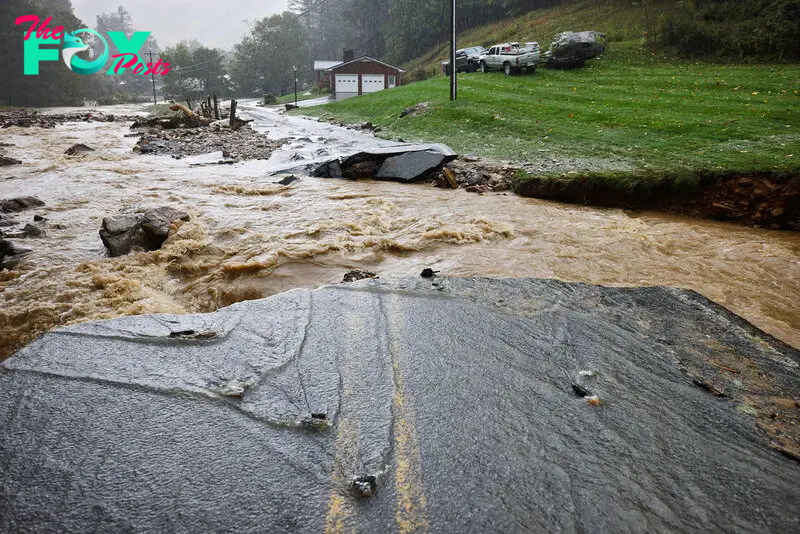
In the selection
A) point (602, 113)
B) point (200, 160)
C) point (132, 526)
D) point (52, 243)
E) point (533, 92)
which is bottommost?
point (132, 526)

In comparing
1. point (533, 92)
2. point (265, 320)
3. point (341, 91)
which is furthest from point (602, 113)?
point (341, 91)

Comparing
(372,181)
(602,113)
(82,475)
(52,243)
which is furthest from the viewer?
(602,113)

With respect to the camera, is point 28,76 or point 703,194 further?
point 28,76

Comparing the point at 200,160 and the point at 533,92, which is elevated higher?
the point at 533,92

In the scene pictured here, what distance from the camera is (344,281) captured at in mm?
5043

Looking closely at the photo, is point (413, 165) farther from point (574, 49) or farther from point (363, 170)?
point (574, 49)

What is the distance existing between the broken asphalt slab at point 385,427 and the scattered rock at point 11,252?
10.0 ft

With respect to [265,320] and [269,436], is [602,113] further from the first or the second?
[269,436]

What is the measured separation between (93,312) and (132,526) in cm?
325

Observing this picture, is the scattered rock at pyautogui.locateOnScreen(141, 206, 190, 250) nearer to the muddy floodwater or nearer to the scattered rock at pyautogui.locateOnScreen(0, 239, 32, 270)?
the muddy floodwater

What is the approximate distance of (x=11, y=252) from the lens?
5.91 metres

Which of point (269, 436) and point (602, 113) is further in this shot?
point (602, 113)

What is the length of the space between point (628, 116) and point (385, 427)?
44.6 feet

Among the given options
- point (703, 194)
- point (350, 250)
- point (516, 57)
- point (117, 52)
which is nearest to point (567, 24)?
point (516, 57)
